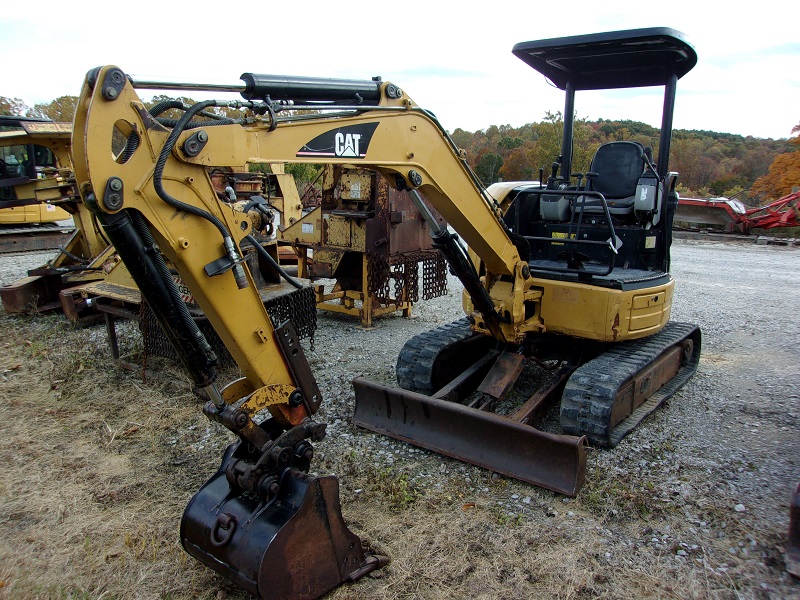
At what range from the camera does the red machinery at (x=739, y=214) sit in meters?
16.0

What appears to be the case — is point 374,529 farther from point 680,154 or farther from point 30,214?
point 680,154

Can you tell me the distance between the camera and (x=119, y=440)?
4891 millimetres

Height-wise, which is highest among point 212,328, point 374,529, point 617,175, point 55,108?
point 55,108

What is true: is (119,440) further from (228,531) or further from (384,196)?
(384,196)

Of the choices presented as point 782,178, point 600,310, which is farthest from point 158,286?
point 782,178

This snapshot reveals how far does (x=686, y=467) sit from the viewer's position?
4.35 m

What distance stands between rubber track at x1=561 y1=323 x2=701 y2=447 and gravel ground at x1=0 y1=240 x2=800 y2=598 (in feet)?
0.38

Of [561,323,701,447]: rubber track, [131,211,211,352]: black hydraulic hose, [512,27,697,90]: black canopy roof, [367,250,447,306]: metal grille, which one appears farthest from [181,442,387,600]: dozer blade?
[367,250,447,306]: metal grille

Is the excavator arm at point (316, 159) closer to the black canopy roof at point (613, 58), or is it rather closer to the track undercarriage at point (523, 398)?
the track undercarriage at point (523, 398)

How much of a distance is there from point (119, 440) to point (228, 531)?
7.55ft

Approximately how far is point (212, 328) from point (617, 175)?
12.9 feet

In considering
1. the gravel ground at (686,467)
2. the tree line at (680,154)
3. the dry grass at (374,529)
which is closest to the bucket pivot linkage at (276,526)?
the dry grass at (374,529)

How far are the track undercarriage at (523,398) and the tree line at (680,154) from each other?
36.5 ft

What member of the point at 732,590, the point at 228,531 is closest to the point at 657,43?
the point at 732,590
